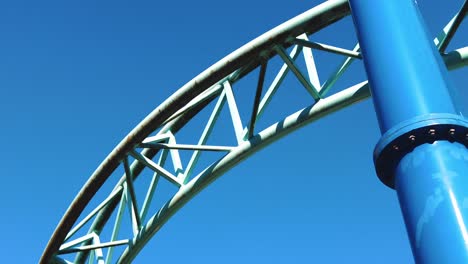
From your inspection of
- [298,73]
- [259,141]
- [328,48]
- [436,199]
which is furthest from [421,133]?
[259,141]

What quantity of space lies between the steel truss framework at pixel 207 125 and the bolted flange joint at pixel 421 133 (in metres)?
4.30

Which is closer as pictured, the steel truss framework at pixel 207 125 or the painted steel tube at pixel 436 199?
the painted steel tube at pixel 436 199

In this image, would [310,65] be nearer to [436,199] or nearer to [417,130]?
[417,130]

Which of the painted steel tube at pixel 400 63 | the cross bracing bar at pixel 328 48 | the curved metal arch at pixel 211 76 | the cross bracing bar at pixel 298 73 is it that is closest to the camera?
the painted steel tube at pixel 400 63

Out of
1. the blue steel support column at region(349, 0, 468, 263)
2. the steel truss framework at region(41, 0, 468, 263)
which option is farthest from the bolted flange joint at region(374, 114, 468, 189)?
the steel truss framework at region(41, 0, 468, 263)

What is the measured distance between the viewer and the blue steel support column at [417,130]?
11.8 ft

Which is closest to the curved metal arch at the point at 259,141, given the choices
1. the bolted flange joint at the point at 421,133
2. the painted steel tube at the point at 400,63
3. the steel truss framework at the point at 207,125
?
the steel truss framework at the point at 207,125

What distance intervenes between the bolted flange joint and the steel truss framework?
4.30 meters

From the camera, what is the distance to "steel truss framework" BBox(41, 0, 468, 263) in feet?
28.4

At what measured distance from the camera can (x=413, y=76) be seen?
4172 mm

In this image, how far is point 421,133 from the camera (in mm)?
4004

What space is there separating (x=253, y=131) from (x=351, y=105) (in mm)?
1550

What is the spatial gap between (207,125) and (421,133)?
6449mm

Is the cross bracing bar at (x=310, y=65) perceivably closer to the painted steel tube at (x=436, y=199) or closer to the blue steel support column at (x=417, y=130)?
the blue steel support column at (x=417, y=130)
